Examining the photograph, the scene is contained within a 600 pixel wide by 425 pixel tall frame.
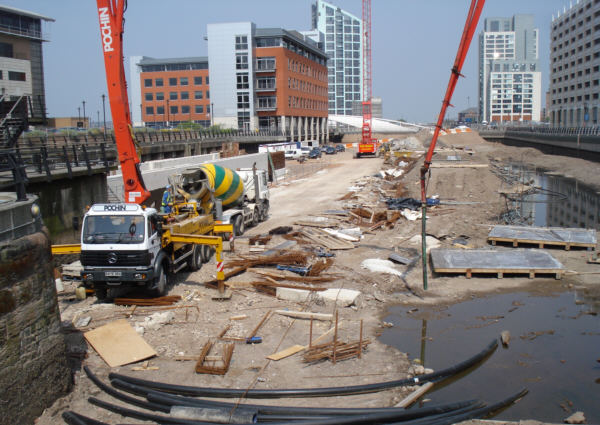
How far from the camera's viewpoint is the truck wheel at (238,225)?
23822mm

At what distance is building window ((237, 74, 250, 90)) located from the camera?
280ft

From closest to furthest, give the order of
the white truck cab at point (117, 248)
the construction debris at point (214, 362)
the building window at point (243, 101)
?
the construction debris at point (214, 362) → the white truck cab at point (117, 248) → the building window at point (243, 101)

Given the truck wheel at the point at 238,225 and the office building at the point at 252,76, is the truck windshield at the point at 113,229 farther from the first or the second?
the office building at the point at 252,76

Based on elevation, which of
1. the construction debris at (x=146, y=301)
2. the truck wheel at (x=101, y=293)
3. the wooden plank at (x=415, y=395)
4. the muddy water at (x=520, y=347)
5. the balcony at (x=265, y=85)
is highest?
the balcony at (x=265, y=85)

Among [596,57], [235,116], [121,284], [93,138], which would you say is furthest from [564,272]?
[596,57]

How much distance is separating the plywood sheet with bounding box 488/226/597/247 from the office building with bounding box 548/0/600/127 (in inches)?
3371

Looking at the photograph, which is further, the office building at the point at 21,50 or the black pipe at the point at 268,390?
the office building at the point at 21,50

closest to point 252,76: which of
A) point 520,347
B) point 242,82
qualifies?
point 242,82

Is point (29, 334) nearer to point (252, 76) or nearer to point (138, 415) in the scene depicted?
point (138, 415)

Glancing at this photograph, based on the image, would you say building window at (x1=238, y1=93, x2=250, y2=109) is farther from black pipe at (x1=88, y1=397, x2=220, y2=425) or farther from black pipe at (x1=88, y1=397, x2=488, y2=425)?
black pipe at (x1=88, y1=397, x2=488, y2=425)

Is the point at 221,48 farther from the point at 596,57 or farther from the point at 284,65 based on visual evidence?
the point at 596,57

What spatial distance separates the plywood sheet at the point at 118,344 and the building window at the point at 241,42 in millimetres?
77155

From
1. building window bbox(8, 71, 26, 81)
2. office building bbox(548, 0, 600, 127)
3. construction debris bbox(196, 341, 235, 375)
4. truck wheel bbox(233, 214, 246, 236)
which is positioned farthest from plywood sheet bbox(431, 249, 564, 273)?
office building bbox(548, 0, 600, 127)

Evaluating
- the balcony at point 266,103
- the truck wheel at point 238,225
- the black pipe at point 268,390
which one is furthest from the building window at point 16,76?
the black pipe at point 268,390
